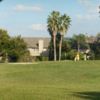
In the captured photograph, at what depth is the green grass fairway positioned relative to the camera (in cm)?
1622

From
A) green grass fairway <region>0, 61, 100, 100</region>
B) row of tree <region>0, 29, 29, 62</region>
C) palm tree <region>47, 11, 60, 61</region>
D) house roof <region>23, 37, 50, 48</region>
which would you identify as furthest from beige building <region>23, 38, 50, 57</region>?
green grass fairway <region>0, 61, 100, 100</region>

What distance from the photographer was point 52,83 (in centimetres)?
3019

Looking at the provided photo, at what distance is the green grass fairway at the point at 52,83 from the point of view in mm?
16219

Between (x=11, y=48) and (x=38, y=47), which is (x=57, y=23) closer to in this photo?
(x=11, y=48)

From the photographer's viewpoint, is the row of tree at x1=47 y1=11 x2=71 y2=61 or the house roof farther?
the house roof

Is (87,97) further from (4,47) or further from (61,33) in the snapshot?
(61,33)

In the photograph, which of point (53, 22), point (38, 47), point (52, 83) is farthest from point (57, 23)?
point (52, 83)

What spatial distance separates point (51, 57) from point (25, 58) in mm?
17131

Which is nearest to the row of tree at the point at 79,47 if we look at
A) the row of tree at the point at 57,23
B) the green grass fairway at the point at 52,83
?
the row of tree at the point at 57,23

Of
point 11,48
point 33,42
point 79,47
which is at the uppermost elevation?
point 33,42

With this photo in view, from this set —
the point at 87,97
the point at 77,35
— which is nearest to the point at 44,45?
the point at 77,35

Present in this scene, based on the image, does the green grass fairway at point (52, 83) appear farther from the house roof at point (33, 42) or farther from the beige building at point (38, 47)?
the house roof at point (33, 42)

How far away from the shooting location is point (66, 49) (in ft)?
334

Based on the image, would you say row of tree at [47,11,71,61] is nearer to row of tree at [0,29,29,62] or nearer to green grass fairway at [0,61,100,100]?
row of tree at [0,29,29,62]
